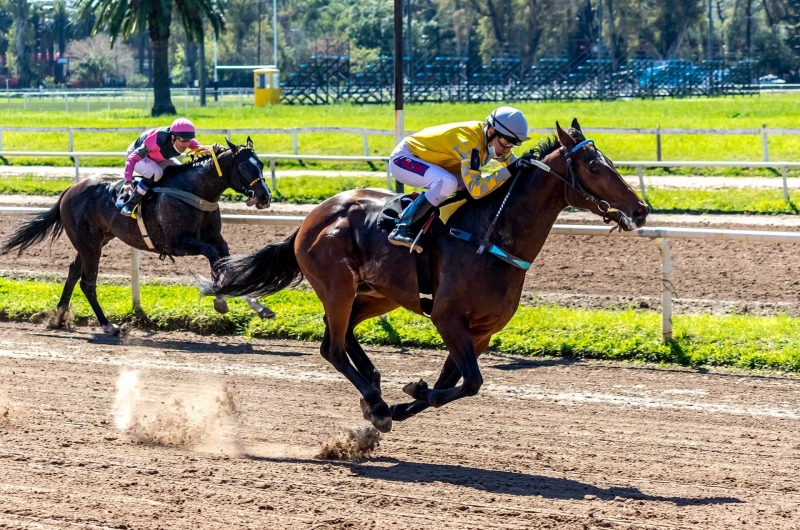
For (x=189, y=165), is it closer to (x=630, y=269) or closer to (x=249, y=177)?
(x=249, y=177)

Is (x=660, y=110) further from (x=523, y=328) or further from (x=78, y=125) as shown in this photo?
(x=523, y=328)

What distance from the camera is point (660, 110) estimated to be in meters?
36.9

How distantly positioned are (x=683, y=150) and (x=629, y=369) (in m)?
15.7

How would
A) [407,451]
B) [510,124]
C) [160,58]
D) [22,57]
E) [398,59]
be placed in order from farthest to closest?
1. [22,57]
2. [160,58]
3. [398,59]
4. [407,451]
5. [510,124]

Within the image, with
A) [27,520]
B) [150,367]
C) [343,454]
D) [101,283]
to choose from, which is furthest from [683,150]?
[27,520]

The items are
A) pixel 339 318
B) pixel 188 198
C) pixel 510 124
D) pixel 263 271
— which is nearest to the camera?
pixel 510 124

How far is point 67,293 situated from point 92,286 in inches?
11.7

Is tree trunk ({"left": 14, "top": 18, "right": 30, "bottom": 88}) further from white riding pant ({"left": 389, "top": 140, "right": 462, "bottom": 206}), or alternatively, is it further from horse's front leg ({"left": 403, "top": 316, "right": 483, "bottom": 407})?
horse's front leg ({"left": 403, "top": 316, "right": 483, "bottom": 407})

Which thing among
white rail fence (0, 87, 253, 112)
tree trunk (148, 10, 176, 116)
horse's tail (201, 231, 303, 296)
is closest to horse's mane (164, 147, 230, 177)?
horse's tail (201, 231, 303, 296)

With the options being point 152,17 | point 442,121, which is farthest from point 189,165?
point 152,17

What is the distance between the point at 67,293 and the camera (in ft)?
33.5

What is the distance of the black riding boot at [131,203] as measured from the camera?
9.91 meters

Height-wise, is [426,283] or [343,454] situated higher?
[426,283]

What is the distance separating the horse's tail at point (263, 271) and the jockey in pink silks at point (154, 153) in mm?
2876
